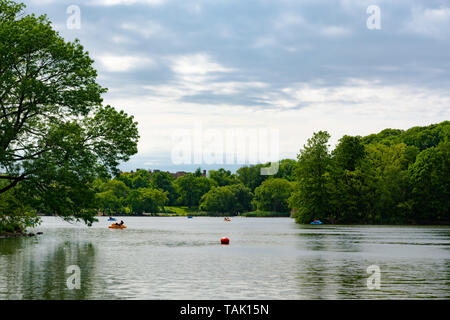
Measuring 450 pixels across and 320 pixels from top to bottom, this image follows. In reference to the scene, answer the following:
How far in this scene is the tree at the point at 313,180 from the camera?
138 m

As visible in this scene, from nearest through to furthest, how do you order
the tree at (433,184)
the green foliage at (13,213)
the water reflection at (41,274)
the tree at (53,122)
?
the water reflection at (41,274), the tree at (53,122), the green foliage at (13,213), the tree at (433,184)

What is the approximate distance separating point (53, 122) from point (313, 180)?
99983mm

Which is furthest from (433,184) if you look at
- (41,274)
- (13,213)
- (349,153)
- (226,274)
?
(41,274)

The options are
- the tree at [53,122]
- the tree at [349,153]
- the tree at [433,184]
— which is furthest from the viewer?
the tree at [349,153]

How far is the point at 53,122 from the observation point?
149 feet

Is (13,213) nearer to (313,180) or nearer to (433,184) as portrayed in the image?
(313,180)

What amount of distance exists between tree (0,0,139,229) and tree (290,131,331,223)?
315 feet

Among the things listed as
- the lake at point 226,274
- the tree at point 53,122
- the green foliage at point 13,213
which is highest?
the tree at point 53,122

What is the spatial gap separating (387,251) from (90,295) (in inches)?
1433

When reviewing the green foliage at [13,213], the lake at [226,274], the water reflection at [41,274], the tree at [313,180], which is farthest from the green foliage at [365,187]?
the water reflection at [41,274]

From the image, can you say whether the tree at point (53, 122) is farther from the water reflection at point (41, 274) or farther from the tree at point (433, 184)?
the tree at point (433, 184)

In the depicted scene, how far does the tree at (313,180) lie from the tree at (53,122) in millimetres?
96016
